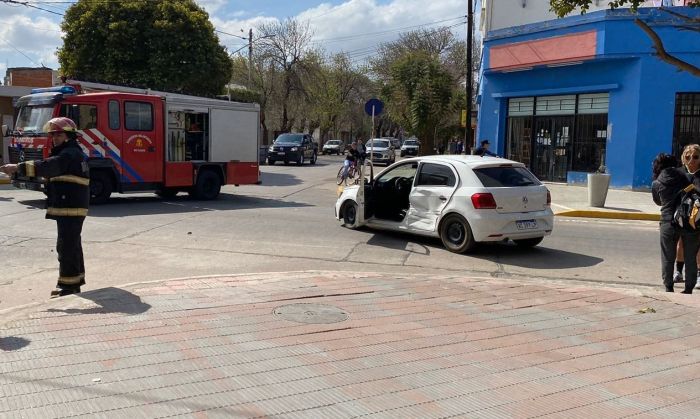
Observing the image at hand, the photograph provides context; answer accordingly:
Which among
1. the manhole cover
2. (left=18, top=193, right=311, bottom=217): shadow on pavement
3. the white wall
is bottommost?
the manhole cover

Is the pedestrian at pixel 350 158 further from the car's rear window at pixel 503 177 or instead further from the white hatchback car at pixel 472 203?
the car's rear window at pixel 503 177

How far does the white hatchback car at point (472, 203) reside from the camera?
9.22 m

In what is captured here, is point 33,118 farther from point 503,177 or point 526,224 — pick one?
point 526,224

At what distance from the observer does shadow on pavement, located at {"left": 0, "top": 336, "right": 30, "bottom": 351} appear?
4407 millimetres

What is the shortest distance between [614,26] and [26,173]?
20651 mm

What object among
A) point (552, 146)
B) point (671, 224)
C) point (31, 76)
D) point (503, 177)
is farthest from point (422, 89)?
point (671, 224)

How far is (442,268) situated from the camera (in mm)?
8828

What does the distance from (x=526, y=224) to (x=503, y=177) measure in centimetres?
80

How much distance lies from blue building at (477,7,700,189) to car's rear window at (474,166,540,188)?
40.5ft

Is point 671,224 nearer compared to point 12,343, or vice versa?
point 12,343

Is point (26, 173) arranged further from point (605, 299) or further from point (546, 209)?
point (546, 209)

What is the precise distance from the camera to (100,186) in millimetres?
14414

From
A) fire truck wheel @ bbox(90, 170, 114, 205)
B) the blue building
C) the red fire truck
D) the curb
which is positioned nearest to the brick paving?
fire truck wheel @ bbox(90, 170, 114, 205)

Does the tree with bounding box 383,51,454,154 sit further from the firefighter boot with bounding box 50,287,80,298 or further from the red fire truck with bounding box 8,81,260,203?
the firefighter boot with bounding box 50,287,80,298
